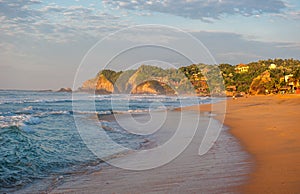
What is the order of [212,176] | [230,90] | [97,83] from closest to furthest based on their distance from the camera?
1. [212,176]
2. [97,83]
3. [230,90]

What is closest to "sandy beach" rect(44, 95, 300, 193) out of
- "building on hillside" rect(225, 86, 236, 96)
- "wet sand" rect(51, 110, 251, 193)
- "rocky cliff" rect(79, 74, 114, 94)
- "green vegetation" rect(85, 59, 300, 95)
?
"wet sand" rect(51, 110, 251, 193)

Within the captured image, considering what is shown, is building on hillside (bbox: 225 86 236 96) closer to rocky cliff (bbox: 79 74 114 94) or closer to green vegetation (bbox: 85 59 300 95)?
green vegetation (bbox: 85 59 300 95)

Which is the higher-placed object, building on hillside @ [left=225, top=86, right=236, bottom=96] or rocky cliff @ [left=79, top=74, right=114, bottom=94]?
rocky cliff @ [left=79, top=74, right=114, bottom=94]

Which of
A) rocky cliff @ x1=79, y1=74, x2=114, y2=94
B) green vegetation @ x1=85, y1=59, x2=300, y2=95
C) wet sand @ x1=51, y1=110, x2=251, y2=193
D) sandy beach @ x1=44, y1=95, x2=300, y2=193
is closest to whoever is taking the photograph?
sandy beach @ x1=44, y1=95, x2=300, y2=193

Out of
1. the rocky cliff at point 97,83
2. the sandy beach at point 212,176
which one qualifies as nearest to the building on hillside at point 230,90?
the rocky cliff at point 97,83

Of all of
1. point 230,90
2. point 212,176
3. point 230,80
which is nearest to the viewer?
point 212,176

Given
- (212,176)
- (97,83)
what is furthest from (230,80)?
(212,176)

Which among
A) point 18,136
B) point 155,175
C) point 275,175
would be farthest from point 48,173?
point 18,136

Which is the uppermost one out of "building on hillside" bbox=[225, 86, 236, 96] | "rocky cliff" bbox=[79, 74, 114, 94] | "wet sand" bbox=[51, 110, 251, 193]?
"rocky cliff" bbox=[79, 74, 114, 94]

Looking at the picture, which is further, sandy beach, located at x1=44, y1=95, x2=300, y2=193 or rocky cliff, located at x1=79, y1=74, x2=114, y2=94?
rocky cliff, located at x1=79, y1=74, x2=114, y2=94

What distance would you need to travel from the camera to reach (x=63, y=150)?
862 centimetres

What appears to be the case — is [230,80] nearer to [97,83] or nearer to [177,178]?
[97,83]

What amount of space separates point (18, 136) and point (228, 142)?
21.9 ft

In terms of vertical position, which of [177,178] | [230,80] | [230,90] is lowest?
[230,90]
